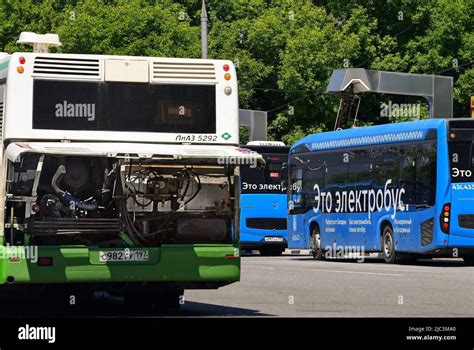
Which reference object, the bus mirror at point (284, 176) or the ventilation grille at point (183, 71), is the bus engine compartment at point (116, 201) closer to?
the ventilation grille at point (183, 71)

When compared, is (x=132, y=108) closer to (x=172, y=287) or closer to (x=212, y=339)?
(x=172, y=287)

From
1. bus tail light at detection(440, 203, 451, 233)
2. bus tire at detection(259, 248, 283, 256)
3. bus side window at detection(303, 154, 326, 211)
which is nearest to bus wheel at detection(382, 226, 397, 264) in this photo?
bus tail light at detection(440, 203, 451, 233)

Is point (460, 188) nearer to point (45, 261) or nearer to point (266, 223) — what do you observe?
point (266, 223)

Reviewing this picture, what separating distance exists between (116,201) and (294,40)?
42.6 metres

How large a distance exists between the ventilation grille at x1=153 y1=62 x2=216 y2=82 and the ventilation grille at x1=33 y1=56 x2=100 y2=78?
2.41ft

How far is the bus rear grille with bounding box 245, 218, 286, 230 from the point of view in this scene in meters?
39.4

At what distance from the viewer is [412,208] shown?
30.7 meters

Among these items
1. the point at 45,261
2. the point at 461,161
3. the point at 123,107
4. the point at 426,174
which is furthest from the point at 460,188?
the point at 45,261

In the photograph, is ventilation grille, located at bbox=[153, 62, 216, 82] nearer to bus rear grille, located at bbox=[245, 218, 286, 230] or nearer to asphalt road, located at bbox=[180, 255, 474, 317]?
asphalt road, located at bbox=[180, 255, 474, 317]

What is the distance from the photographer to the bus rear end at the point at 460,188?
2953cm

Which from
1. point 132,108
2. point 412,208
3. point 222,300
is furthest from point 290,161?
point 132,108

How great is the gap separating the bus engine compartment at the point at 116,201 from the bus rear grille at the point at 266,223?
22.5 meters

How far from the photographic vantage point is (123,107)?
16781 millimetres

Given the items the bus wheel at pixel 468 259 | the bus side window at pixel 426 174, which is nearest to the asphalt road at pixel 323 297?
the bus side window at pixel 426 174
